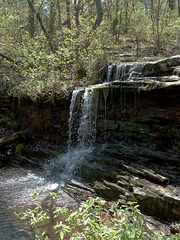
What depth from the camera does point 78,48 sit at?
10.4 m

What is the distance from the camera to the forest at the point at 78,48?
9.45 meters

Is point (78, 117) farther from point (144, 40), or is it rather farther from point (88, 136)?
point (144, 40)

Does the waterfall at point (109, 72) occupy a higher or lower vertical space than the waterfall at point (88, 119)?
higher

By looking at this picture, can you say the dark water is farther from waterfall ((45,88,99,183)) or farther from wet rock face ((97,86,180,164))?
wet rock face ((97,86,180,164))

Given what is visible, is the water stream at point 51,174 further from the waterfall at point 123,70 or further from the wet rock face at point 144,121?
the waterfall at point 123,70

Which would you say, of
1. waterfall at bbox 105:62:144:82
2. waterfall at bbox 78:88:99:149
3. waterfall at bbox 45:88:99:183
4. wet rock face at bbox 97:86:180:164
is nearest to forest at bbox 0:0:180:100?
waterfall at bbox 105:62:144:82

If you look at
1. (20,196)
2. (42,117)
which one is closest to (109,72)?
(42,117)

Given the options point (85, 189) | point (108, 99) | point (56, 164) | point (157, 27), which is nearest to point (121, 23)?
point (157, 27)

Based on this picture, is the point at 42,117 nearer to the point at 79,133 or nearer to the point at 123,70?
the point at 79,133

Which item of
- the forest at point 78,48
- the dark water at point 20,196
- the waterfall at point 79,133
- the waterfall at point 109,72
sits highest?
the forest at point 78,48

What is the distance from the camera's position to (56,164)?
23.3ft

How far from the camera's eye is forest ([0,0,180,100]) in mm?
9445

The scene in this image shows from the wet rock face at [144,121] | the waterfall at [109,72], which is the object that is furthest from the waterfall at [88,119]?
the waterfall at [109,72]

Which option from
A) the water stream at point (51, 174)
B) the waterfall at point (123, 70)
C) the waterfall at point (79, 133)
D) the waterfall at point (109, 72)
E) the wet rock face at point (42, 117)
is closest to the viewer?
the water stream at point (51, 174)
